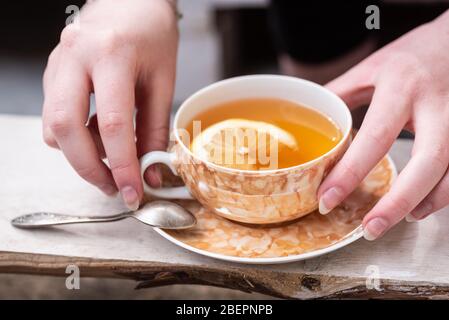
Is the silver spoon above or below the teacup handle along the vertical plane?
below

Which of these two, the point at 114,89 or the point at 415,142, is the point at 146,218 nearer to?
the point at 114,89

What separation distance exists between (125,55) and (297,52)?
0.80m

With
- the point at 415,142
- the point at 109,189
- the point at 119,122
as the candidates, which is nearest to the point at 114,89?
the point at 119,122

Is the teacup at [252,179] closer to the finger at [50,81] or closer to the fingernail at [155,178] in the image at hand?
the fingernail at [155,178]

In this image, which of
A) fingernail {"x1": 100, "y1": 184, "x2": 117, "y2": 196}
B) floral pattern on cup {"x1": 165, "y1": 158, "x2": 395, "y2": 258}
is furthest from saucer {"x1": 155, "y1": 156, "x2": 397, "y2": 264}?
fingernail {"x1": 100, "y1": 184, "x2": 117, "y2": 196}

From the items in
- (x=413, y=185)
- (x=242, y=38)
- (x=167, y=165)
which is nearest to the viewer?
(x=413, y=185)

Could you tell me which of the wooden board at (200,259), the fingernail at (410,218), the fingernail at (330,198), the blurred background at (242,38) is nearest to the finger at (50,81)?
the wooden board at (200,259)

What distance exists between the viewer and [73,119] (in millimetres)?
730

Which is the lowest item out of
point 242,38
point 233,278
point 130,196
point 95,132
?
point 233,278

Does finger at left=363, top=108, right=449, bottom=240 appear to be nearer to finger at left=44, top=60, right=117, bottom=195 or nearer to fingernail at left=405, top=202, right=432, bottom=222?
fingernail at left=405, top=202, right=432, bottom=222

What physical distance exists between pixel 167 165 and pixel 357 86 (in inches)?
11.3

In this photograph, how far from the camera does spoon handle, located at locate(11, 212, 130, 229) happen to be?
78 cm
